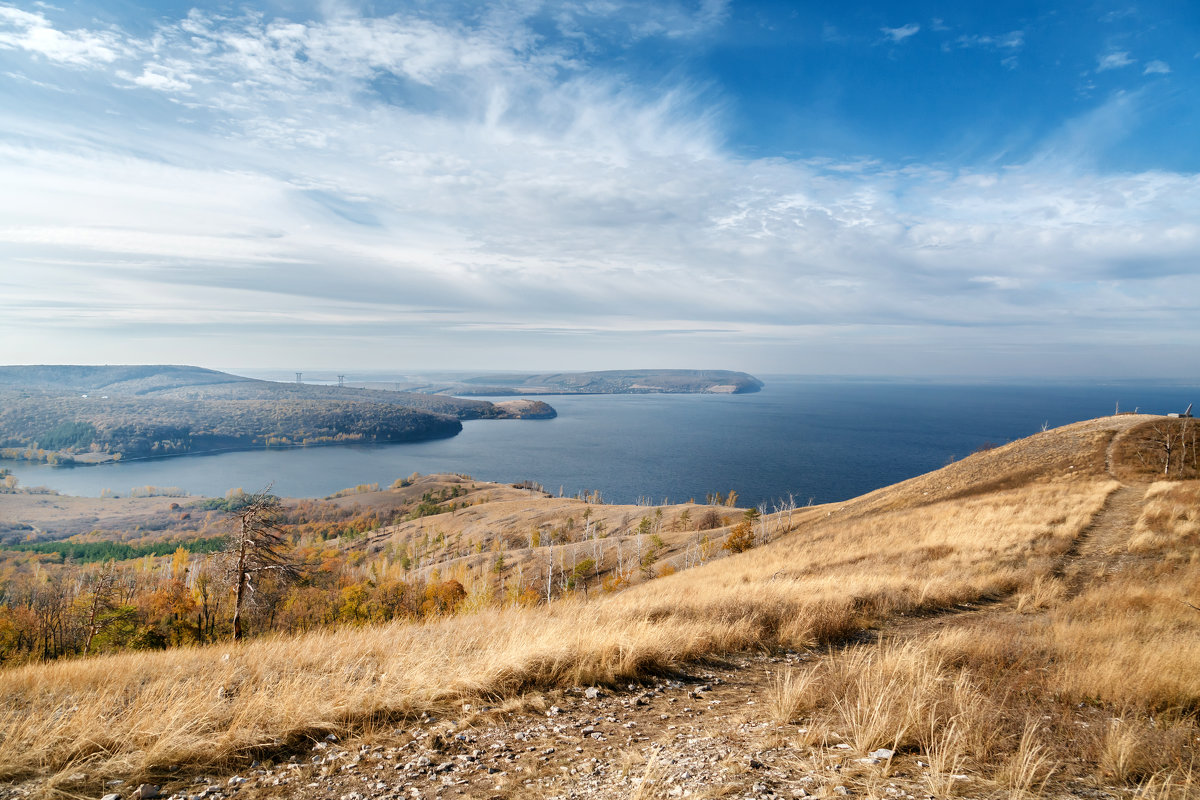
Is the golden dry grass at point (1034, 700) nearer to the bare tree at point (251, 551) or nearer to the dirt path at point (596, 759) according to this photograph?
the dirt path at point (596, 759)

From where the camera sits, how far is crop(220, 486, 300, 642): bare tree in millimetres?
17266

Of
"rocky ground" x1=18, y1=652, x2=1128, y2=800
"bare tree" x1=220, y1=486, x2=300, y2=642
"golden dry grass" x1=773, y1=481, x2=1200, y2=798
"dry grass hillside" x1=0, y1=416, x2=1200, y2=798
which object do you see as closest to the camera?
"rocky ground" x1=18, y1=652, x2=1128, y2=800

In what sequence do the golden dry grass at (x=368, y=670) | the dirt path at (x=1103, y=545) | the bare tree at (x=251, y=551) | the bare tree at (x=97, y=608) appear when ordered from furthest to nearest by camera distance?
the bare tree at (x=97, y=608), the bare tree at (x=251, y=551), the dirt path at (x=1103, y=545), the golden dry grass at (x=368, y=670)

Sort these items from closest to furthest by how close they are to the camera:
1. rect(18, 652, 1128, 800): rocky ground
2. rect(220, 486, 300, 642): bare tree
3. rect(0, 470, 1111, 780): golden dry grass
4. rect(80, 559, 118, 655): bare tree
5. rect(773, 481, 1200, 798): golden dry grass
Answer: rect(18, 652, 1128, 800): rocky ground < rect(773, 481, 1200, 798): golden dry grass < rect(0, 470, 1111, 780): golden dry grass < rect(220, 486, 300, 642): bare tree < rect(80, 559, 118, 655): bare tree

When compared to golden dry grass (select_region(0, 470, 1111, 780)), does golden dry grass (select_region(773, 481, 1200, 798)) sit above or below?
above

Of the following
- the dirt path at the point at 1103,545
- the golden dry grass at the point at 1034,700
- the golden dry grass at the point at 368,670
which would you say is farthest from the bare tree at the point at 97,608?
the dirt path at the point at 1103,545

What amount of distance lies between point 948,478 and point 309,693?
51887mm

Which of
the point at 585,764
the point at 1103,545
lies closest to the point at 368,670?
the point at 585,764

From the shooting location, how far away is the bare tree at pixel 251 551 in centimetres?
1727

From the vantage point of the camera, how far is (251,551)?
1753 centimetres

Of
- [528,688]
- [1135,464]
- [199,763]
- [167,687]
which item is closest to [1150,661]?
[528,688]

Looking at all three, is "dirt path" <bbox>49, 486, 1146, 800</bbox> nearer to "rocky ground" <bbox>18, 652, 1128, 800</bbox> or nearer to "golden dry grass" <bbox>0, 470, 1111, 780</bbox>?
"rocky ground" <bbox>18, 652, 1128, 800</bbox>

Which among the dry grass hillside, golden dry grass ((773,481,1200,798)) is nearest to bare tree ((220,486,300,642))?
the dry grass hillside

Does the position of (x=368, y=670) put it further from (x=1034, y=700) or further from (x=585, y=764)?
(x=1034, y=700)
